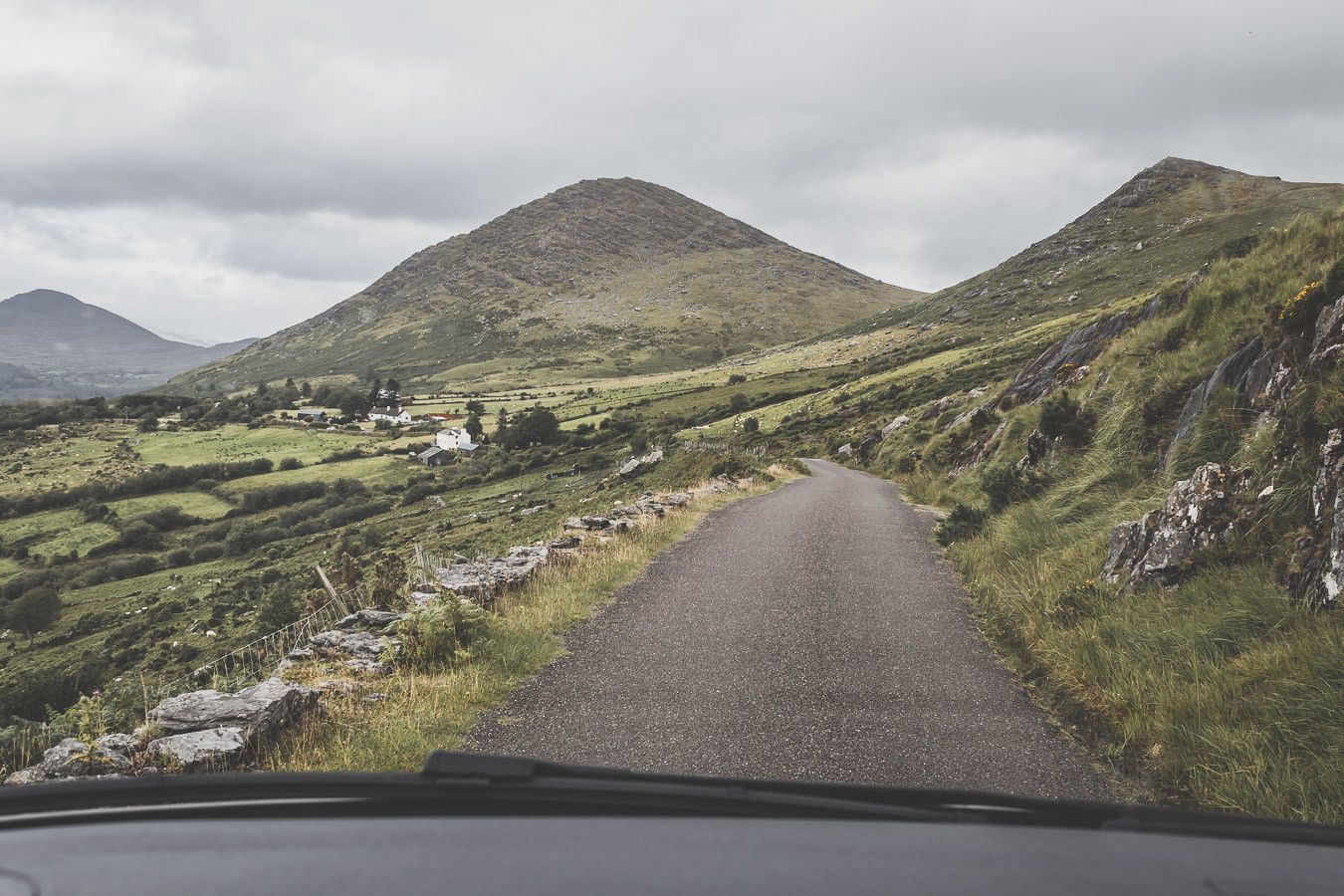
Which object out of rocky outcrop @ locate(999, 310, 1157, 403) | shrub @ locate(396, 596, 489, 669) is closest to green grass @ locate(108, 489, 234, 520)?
rocky outcrop @ locate(999, 310, 1157, 403)

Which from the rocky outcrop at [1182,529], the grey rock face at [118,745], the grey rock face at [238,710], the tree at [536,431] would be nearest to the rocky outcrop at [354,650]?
the grey rock face at [238,710]

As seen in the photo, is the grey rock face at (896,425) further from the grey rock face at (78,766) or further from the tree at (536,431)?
the tree at (536,431)

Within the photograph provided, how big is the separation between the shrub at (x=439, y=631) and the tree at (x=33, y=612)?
7322cm

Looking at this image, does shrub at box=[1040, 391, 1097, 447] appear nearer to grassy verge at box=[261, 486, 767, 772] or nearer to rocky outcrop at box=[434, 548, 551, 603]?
grassy verge at box=[261, 486, 767, 772]

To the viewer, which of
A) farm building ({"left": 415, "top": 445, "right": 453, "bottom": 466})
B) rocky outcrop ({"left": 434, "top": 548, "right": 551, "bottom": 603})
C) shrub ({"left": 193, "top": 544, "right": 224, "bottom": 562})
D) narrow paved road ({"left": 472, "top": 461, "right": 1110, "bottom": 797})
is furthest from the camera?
farm building ({"left": 415, "top": 445, "right": 453, "bottom": 466})

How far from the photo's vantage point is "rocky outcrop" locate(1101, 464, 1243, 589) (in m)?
6.73

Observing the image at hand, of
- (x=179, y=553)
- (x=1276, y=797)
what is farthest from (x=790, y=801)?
(x=179, y=553)

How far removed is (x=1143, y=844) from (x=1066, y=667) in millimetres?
5290

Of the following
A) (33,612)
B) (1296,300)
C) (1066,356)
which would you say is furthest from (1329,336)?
(33,612)

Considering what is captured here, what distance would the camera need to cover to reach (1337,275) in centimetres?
802

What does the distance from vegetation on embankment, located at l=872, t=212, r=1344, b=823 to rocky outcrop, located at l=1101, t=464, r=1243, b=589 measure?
6.7 inches

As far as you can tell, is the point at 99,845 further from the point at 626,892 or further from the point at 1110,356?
the point at 1110,356

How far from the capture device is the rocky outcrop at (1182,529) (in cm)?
673

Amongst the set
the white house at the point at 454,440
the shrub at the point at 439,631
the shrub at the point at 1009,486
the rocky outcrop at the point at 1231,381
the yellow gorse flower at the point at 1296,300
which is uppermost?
the yellow gorse flower at the point at 1296,300
